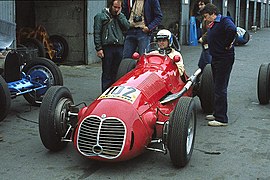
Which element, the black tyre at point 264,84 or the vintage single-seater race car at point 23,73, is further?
the black tyre at point 264,84

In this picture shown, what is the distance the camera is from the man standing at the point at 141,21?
774 cm

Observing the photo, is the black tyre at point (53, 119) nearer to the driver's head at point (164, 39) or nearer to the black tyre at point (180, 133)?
the black tyre at point (180, 133)

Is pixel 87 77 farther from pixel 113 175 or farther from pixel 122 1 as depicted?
pixel 113 175

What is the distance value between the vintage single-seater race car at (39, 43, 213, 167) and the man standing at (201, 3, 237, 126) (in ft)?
2.52

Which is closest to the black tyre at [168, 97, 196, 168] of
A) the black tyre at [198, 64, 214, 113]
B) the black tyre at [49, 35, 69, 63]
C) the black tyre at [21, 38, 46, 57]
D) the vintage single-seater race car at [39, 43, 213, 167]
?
the vintage single-seater race car at [39, 43, 213, 167]

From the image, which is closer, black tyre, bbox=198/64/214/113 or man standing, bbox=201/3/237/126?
man standing, bbox=201/3/237/126

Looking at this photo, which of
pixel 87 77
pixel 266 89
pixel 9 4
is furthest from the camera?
pixel 87 77

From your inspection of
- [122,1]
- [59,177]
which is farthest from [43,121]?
[122,1]

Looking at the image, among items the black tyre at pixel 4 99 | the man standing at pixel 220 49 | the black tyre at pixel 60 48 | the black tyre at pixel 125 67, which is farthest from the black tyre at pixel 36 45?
the man standing at pixel 220 49

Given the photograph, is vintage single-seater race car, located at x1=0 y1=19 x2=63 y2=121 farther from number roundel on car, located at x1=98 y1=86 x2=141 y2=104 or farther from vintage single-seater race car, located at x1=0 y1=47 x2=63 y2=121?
number roundel on car, located at x1=98 y1=86 x2=141 y2=104

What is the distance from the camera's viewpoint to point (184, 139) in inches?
178

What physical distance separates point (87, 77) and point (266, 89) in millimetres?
4477

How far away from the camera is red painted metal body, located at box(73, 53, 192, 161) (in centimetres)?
446

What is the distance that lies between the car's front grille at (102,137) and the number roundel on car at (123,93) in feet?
1.37
